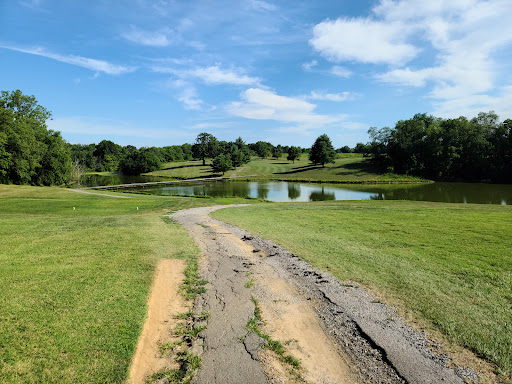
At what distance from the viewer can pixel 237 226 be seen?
56.3 feet

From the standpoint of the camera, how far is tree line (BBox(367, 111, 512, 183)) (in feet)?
236

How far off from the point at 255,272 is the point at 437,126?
98.5m

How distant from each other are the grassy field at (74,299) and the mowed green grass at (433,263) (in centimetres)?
603

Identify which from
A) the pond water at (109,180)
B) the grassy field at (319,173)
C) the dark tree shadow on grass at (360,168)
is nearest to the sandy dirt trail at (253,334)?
the grassy field at (319,173)

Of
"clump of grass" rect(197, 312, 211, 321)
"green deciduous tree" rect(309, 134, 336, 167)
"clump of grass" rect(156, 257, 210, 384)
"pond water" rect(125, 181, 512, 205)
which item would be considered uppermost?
"green deciduous tree" rect(309, 134, 336, 167)

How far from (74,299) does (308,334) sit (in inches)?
222

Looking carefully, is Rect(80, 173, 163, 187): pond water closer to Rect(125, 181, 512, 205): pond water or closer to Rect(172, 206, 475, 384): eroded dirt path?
Rect(125, 181, 512, 205): pond water

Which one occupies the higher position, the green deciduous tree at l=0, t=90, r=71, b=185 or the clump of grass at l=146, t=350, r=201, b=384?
the green deciduous tree at l=0, t=90, r=71, b=185

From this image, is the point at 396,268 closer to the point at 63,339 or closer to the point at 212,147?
the point at 63,339

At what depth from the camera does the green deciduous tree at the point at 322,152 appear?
9275 centimetres

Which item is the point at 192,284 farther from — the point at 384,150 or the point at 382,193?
the point at 384,150

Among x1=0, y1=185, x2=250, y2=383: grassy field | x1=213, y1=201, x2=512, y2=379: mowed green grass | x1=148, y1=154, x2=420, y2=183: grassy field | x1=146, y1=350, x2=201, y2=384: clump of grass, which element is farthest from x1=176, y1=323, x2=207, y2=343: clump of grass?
x1=148, y1=154, x2=420, y2=183: grassy field

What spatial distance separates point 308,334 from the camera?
19.5 ft

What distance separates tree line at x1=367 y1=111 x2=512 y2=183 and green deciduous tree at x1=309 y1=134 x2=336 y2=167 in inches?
557
